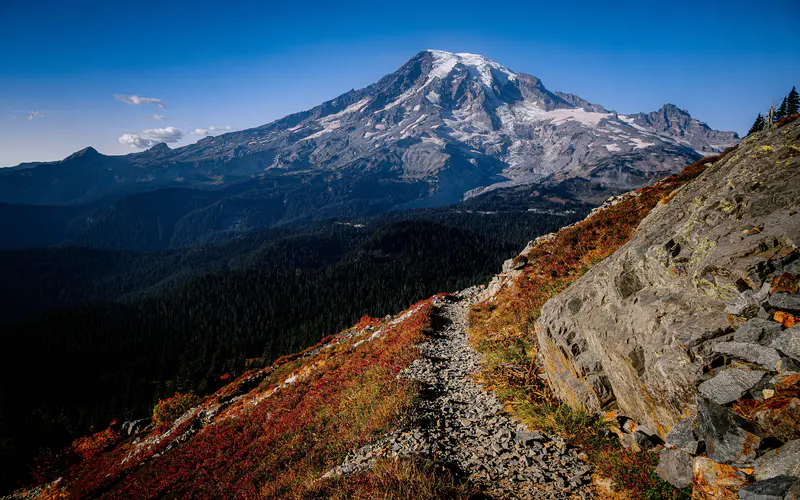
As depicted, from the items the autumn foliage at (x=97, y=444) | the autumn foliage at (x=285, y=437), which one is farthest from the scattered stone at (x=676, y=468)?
the autumn foliage at (x=97, y=444)

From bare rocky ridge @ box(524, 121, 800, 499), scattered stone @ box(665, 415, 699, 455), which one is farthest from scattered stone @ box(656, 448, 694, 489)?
scattered stone @ box(665, 415, 699, 455)

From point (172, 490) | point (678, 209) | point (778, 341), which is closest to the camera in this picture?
point (778, 341)

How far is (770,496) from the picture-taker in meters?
4.74

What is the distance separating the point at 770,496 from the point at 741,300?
11.7ft

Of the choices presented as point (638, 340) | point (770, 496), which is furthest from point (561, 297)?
point (770, 496)

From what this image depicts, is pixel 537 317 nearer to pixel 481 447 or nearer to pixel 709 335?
pixel 481 447

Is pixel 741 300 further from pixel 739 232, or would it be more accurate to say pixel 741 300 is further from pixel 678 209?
pixel 678 209

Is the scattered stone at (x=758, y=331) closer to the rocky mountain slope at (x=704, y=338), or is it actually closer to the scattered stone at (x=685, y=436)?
the rocky mountain slope at (x=704, y=338)

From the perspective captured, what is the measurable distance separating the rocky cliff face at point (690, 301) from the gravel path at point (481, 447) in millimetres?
2067

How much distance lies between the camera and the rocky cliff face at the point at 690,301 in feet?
21.6

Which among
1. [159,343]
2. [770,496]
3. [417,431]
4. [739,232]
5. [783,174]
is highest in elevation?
[783,174]

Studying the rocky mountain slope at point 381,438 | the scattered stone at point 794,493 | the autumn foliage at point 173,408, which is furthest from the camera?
the autumn foliage at point 173,408

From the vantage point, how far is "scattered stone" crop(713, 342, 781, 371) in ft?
18.7

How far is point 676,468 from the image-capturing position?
6738 mm
